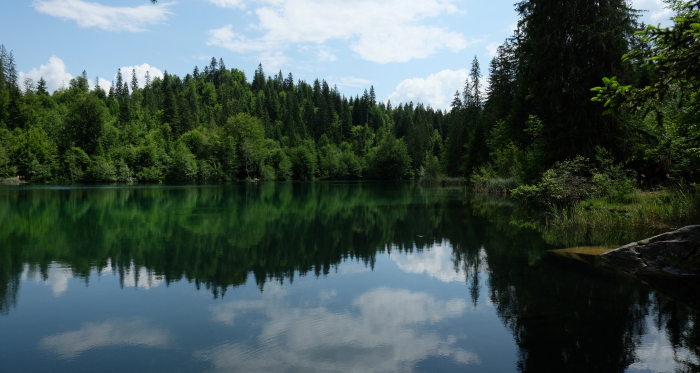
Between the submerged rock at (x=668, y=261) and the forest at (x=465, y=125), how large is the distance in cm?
280

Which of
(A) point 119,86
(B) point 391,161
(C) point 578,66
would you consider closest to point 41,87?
(A) point 119,86

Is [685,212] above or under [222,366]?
above

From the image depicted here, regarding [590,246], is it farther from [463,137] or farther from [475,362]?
[463,137]

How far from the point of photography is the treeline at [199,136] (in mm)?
74062

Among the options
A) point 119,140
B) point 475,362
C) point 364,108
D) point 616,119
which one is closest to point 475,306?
point 475,362

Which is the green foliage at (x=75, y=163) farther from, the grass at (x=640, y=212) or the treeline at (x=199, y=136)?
the grass at (x=640, y=212)

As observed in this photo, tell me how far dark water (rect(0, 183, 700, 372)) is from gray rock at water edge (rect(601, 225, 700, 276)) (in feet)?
2.46

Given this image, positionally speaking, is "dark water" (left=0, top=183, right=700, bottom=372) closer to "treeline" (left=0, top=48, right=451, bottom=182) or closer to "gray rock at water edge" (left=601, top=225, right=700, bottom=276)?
"gray rock at water edge" (left=601, top=225, right=700, bottom=276)

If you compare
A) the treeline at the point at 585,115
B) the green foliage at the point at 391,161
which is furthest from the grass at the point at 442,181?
the green foliage at the point at 391,161

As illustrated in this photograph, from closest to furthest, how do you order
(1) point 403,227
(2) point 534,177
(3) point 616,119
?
(1) point 403,227
(3) point 616,119
(2) point 534,177

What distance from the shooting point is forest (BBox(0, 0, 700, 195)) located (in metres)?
13.7

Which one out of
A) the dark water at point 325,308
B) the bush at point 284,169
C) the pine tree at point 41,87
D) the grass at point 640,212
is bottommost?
the dark water at point 325,308

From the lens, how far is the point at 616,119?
812 inches

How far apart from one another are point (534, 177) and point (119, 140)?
84.0 meters
